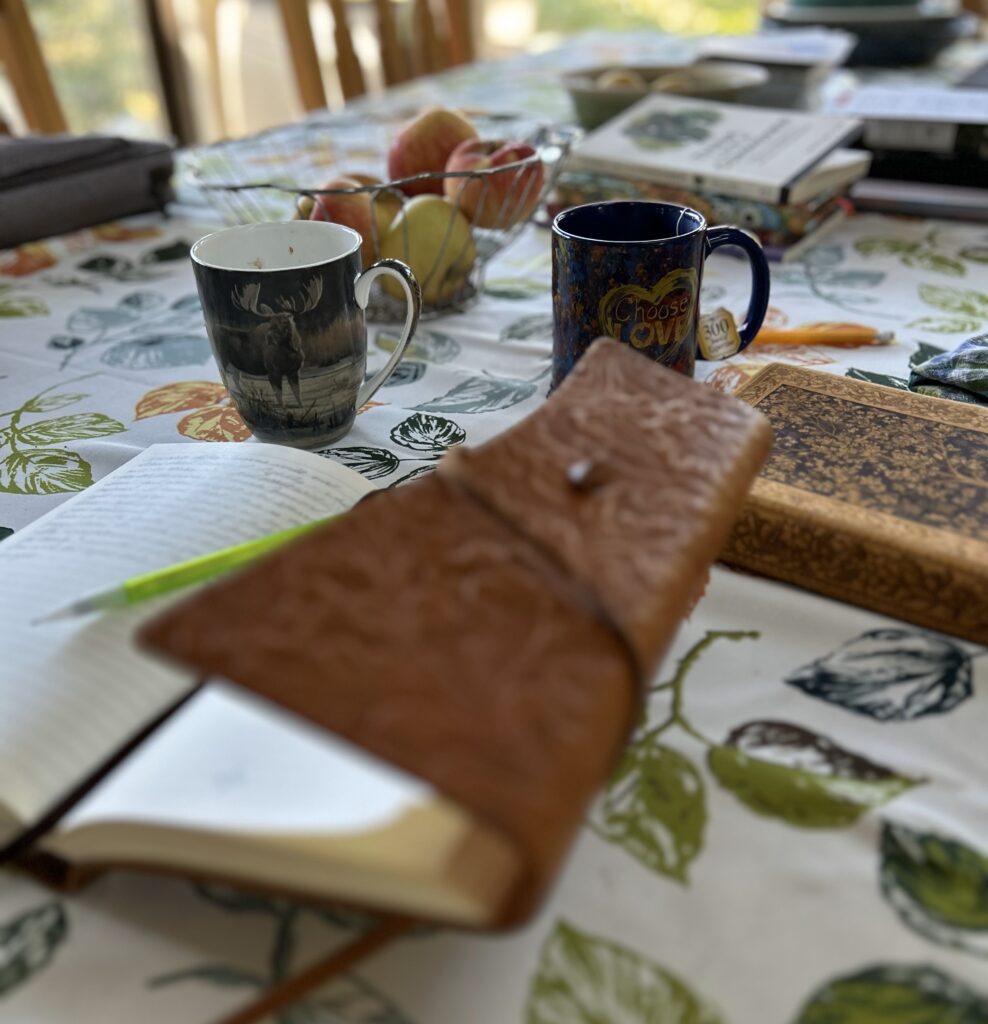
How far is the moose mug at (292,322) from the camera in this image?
50 centimetres

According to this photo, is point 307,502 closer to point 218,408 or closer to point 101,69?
point 218,408

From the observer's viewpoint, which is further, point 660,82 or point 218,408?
point 660,82

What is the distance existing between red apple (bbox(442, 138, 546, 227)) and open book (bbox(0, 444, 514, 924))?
383mm

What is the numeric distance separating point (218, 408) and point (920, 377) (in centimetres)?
45

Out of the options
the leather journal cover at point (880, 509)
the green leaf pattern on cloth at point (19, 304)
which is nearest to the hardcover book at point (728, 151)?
the leather journal cover at point (880, 509)

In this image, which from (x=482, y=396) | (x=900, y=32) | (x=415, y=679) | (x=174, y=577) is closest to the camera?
(x=415, y=679)

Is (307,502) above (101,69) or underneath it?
above

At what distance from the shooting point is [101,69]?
2.30 meters

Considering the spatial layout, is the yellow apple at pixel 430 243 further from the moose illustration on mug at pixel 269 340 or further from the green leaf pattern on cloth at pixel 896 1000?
the green leaf pattern on cloth at pixel 896 1000

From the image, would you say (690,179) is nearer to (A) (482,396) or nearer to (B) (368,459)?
(A) (482,396)

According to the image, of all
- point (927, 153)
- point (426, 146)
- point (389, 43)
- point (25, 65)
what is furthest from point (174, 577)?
point (389, 43)

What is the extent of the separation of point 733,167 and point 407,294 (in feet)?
1.31

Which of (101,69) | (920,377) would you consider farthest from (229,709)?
(101,69)

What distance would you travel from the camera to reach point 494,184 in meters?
0.72
